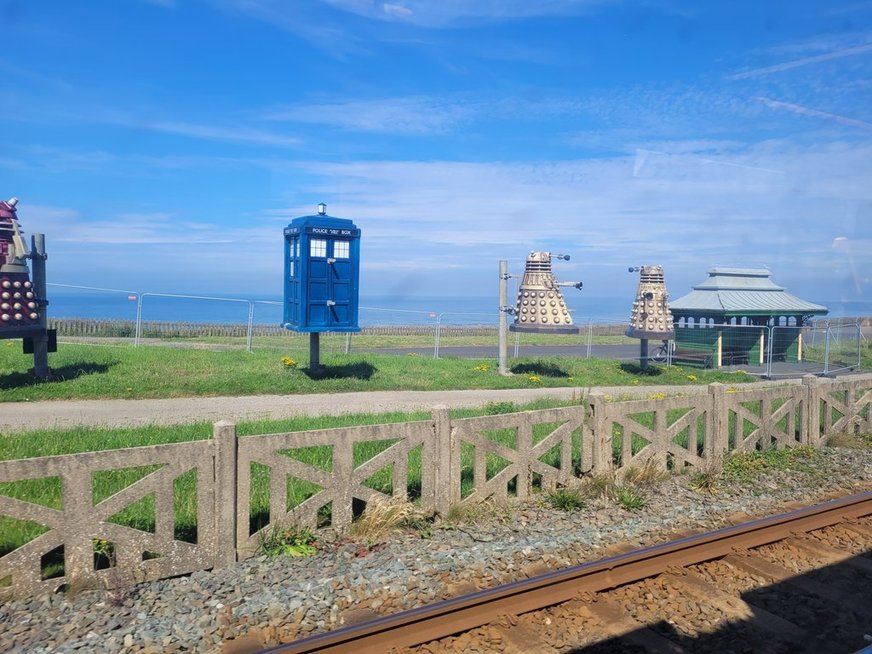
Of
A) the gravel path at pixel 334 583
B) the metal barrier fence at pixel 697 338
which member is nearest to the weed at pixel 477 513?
the gravel path at pixel 334 583

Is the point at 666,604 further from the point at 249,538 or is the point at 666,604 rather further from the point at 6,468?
the point at 6,468

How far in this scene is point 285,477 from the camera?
6340 millimetres

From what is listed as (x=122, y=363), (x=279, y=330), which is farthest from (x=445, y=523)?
(x=279, y=330)

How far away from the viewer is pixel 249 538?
6098 mm

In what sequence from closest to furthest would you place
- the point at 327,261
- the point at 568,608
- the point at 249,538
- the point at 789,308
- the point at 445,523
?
the point at 568,608, the point at 249,538, the point at 445,523, the point at 327,261, the point at 789,308

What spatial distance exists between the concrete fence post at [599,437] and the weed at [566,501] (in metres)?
0.59

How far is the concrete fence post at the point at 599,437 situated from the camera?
8.29 m

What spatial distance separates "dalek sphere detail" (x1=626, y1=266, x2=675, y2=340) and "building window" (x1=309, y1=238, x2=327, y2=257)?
8.40 metres

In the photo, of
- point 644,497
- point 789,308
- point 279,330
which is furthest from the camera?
point 279,330

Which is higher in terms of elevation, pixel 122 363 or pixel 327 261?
pixel 327 261

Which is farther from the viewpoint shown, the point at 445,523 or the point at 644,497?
the point at 644,497

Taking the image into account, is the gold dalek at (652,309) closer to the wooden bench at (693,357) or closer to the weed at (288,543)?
the wooden bench at (693,357)

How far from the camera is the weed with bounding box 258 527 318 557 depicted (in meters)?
6.11

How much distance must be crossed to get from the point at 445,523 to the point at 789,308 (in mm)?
22687
